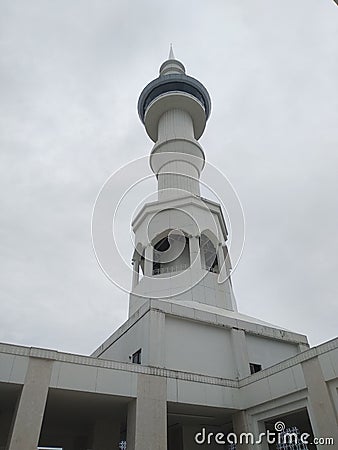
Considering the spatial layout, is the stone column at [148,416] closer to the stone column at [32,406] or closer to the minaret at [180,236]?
the stone column at [32,406]

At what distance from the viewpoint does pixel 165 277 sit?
76.8ft

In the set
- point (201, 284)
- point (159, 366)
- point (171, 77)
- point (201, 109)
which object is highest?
point (171, 77)

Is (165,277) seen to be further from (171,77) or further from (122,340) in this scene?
(171,77)

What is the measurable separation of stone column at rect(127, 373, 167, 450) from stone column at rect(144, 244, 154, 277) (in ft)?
32.8

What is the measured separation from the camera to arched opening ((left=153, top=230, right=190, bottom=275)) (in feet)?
82.3

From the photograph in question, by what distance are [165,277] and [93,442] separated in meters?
9.89

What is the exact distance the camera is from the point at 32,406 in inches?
455

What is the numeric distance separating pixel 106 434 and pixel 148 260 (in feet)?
33.8

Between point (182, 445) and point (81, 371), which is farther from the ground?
point (81, 371)

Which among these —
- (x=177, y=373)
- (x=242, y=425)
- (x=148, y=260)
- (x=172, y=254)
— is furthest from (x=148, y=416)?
(x=172, y=254)

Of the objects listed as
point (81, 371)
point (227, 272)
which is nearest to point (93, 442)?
point (81, 371)

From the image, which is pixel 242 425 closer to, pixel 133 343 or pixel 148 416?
pixel 148 416

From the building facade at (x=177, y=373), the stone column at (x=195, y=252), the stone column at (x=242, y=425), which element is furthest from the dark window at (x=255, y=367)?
the stone column at (x=195, y=252)

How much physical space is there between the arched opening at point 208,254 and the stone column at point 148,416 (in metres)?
12.4
